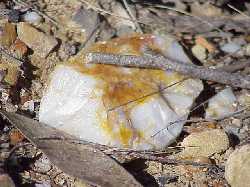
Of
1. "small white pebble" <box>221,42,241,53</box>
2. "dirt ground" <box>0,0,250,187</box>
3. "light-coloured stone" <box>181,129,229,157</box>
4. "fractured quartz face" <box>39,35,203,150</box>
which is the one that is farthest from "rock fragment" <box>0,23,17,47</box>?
"small white pebble" <box>221,42,241,53</box>

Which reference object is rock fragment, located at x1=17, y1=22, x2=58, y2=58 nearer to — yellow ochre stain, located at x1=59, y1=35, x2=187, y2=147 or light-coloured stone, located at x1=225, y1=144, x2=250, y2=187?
yellow ochre stain, located at x1=59, y1=35, x2=187, y2=147

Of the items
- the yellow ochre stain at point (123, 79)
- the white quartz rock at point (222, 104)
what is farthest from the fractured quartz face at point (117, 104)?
the white quartz rock at point (222, 104)

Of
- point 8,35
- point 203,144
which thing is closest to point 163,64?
point 203,144

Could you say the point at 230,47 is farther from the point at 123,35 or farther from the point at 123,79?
the point at 123,79

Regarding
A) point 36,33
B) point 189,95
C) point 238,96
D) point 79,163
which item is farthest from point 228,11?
point 79,163

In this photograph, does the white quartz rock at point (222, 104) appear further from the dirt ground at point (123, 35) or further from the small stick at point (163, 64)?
the small stick at point (163, 64)

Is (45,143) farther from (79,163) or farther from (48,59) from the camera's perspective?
(48,59)

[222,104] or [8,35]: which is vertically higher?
[8,35]
